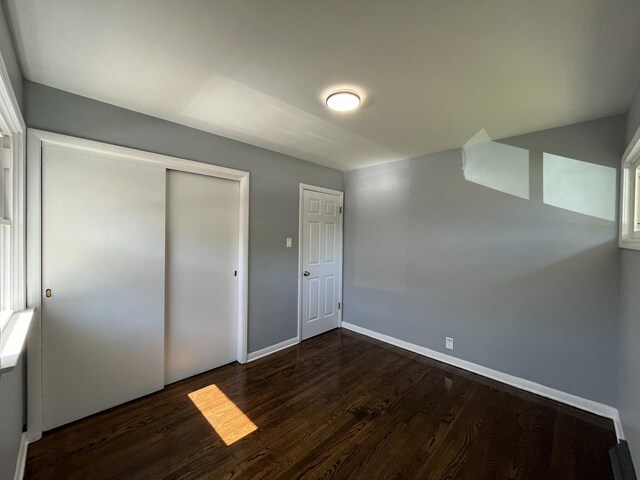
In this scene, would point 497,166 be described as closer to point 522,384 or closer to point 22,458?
point 522,384

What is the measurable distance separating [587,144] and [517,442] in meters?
2.34

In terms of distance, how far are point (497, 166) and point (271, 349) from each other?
310 centimetres

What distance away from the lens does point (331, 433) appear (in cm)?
184

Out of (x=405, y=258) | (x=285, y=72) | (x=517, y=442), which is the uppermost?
(x=285, y=72)

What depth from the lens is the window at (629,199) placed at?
1.81 metres

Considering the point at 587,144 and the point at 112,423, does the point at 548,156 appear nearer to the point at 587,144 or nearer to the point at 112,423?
the point at 587,144

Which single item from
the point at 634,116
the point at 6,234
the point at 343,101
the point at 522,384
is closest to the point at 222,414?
the point at 6,234

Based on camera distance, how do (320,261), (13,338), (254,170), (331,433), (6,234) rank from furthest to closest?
(320,261) → (254,170) → (331,433) → (6,234) → (13,338)

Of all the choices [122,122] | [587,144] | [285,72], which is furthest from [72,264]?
[587,144]

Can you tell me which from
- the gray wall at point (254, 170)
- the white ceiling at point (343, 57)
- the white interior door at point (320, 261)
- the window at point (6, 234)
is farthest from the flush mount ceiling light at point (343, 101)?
the window at point (6, 234)

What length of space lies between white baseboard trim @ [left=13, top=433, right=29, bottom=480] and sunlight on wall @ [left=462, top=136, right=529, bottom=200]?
3951 millimetres

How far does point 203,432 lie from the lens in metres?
1.83

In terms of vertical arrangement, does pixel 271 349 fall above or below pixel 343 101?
below

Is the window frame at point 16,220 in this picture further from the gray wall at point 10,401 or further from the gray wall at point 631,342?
the gray wall at point 631,342
